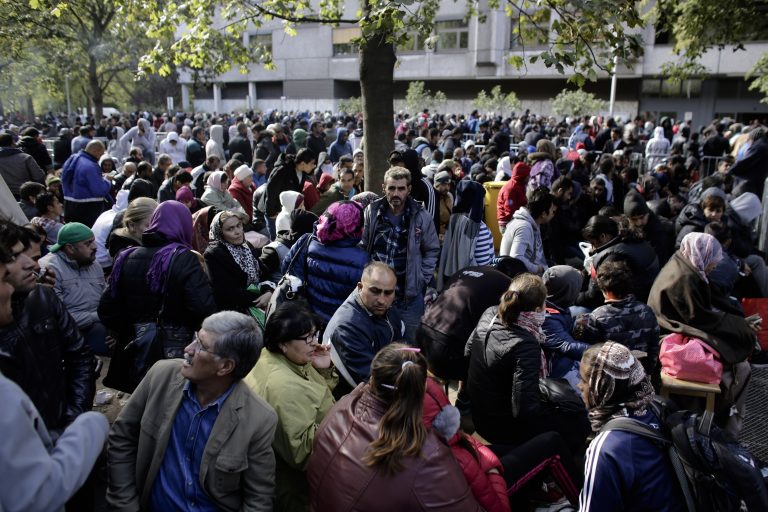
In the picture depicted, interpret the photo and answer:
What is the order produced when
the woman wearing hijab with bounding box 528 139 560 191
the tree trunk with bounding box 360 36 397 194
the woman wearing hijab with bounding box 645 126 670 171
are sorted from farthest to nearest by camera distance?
the woman wearing hijab with bounding box 645 126 670 171 → the woman wearing hijab with bounding box 528 139 560 191 → the tree trunk with bounding box 360 36 397 194

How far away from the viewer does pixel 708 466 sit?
7.45 ft

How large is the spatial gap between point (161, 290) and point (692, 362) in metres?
3.88

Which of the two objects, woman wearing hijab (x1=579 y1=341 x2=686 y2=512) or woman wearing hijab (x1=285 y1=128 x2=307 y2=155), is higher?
woman wearing hijab (x1=285 y1=128 x2=307 y2=155)

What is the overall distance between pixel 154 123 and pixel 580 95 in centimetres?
2010

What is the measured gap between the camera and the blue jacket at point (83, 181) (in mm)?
7836

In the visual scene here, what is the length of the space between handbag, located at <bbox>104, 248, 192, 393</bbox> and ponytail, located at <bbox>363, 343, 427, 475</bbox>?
1.84 m

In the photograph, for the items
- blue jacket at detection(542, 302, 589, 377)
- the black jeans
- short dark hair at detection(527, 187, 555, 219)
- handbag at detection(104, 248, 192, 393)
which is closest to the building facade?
short dark hair at detection(527, 187, 555, 219)

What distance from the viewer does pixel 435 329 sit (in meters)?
4.34

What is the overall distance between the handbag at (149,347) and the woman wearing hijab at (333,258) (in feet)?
3.46

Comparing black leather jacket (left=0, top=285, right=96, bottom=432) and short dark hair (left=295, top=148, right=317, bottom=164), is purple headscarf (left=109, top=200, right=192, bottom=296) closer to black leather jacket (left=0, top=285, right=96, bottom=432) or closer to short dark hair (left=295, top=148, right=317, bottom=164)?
black leather jacket (left=0, top=285, right=96, bottom=432)

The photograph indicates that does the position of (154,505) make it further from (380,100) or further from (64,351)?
(380,100)

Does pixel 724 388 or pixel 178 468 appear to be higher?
pixel 178 468

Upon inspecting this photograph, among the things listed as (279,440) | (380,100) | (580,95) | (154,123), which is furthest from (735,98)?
(279,440)

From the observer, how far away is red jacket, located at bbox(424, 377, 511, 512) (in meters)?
2.52
